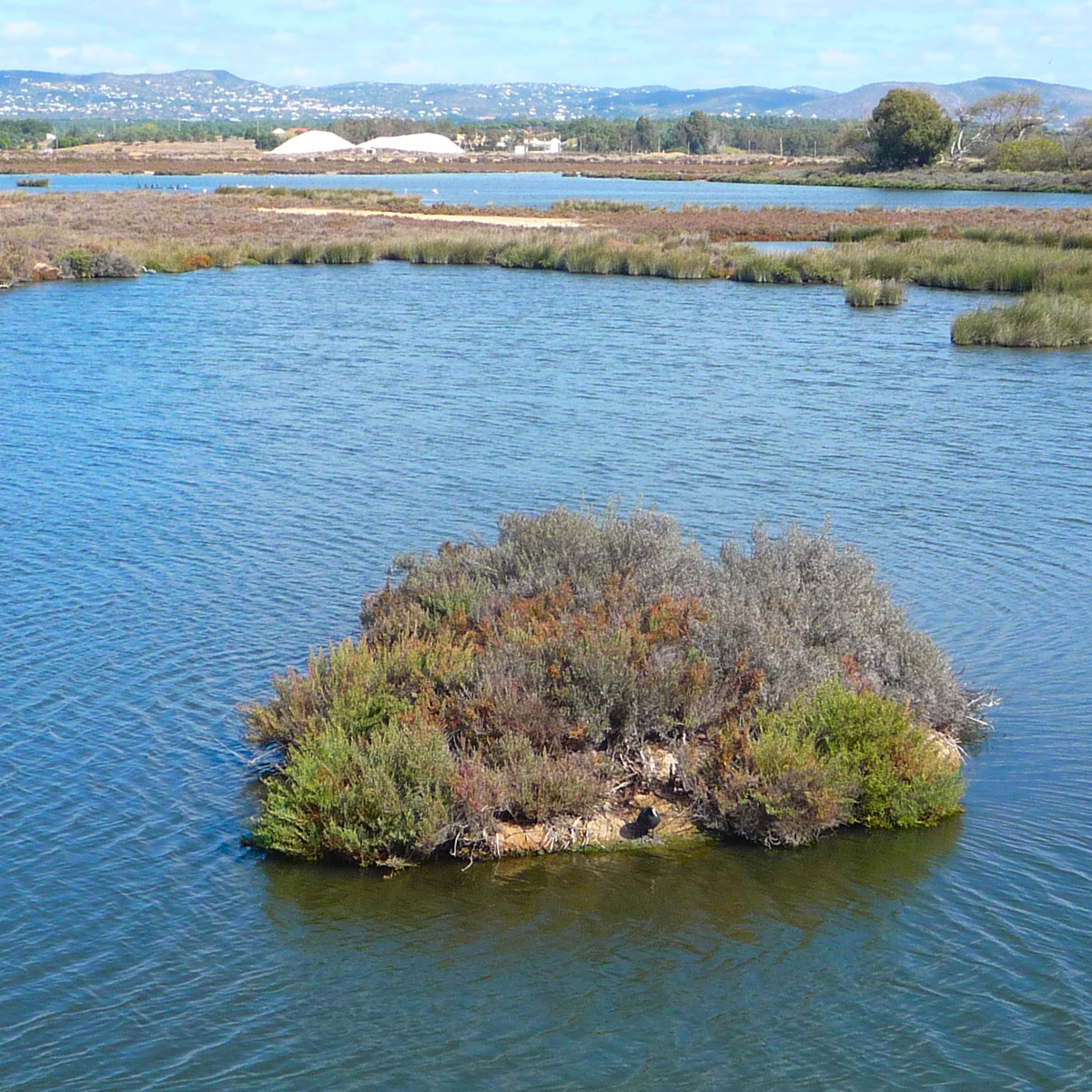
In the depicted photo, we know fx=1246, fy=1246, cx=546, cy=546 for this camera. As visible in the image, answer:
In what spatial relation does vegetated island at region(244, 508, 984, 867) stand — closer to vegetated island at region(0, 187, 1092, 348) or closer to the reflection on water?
the reflection on water

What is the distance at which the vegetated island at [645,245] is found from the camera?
33.9 meters

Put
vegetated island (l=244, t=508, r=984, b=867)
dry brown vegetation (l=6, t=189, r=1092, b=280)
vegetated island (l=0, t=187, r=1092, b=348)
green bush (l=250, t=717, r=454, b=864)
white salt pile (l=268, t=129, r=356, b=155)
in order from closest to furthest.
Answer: green bush (l=250, t=717, r=454, b=864) < vegetated island (l=244, t=508, r=984, b=867) < vegetated island (l=0, t=187, r=1092, b=348) < dry brown vegetation (l=6, t=189, r=1092, b=280) < white salt pile (l=268, t=129, r=356, b=155)

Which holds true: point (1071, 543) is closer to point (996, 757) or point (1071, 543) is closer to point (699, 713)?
point (996, 757)

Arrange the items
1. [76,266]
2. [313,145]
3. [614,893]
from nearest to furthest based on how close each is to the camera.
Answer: [614,893], [76,266], [313,145]

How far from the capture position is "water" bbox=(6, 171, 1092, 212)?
76.8 meters

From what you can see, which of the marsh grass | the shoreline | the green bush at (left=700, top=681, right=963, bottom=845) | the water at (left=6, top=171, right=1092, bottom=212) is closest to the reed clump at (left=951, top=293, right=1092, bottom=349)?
the marsh grass

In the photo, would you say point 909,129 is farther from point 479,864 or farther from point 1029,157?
point 479,864

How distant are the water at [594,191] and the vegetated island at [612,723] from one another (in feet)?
198

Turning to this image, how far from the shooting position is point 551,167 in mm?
162625

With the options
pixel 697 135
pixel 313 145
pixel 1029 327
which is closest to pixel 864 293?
pixel 1029 327

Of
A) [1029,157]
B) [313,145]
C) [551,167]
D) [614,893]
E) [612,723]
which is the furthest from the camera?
[313,145]

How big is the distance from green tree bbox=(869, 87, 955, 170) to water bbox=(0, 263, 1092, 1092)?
92.0 m

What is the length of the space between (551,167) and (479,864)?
536 feet

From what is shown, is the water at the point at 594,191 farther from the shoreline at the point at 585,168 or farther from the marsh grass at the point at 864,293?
the marsh grass at the point at 864,293
